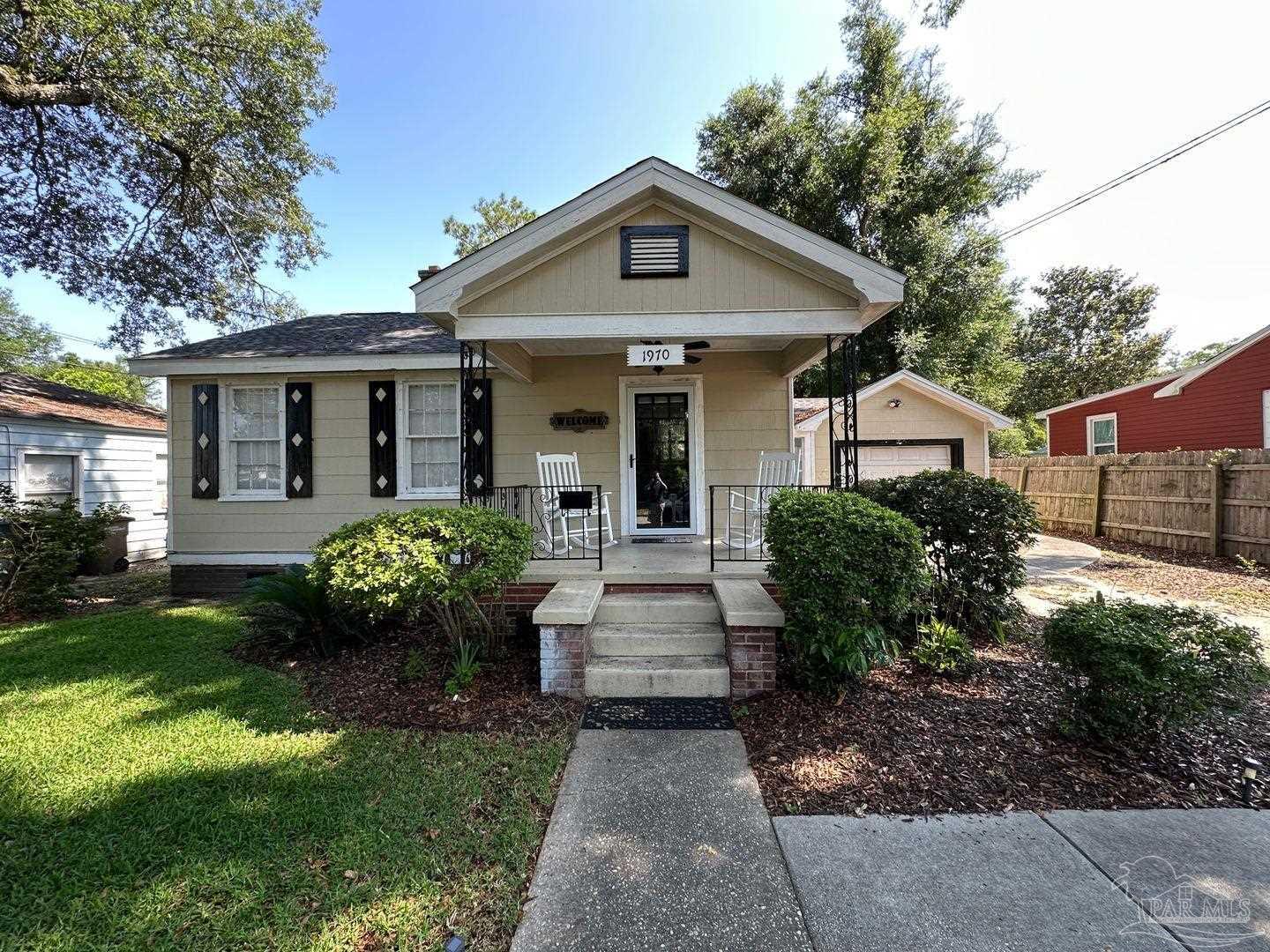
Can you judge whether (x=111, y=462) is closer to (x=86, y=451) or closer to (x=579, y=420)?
(x=86, y=451)

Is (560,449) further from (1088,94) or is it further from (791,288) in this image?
(1088,94)

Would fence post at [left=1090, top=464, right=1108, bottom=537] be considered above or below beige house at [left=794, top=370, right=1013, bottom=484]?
below

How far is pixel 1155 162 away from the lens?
907 centimetres

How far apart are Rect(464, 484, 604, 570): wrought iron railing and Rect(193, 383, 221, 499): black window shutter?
13.1 ft

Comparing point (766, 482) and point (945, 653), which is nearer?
point (945, 653)

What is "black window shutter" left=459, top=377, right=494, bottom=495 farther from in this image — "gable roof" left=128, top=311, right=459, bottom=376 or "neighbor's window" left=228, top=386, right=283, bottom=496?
"neighbor's window" left=228, top=386, right=283, bottom=496

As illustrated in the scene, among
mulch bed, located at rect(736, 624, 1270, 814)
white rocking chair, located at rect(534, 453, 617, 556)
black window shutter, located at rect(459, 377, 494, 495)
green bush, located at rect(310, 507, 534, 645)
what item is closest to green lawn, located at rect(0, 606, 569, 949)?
green bush, located at rect(310, 507, 534, 645)

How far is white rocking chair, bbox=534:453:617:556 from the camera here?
558 cm

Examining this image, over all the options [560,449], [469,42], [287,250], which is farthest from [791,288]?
[287,250]

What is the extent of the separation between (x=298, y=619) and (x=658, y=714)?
132 inches

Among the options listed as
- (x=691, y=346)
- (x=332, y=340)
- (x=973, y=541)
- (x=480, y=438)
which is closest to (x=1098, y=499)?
(x=973, y=541)

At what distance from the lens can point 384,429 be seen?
6895 mm

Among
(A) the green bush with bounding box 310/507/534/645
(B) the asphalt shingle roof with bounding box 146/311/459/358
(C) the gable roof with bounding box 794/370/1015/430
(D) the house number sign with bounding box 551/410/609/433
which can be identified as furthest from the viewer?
(C) the gable roof with bounding box 794/370/1015/430

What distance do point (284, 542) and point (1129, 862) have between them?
332 inches
